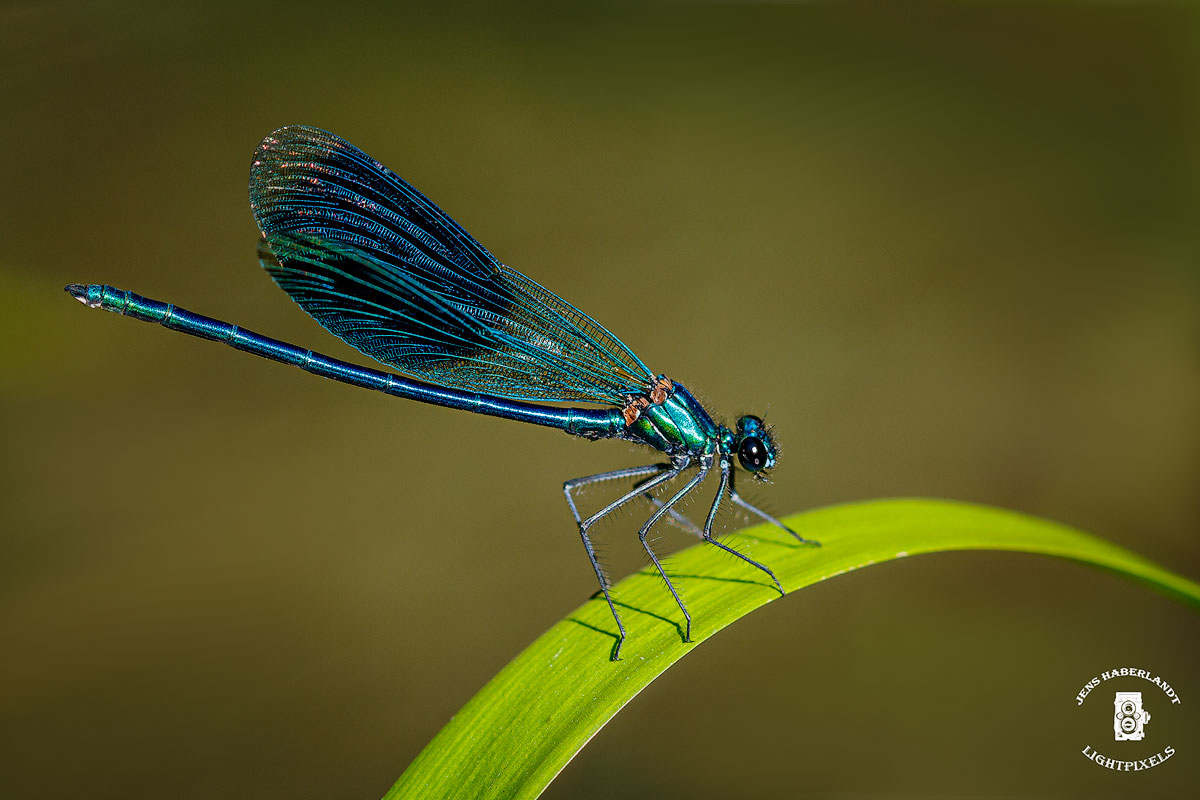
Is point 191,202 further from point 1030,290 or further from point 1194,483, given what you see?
point 1194,483

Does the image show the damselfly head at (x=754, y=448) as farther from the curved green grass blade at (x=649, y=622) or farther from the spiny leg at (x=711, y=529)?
the curved green grass blade at (x=649, y=622)

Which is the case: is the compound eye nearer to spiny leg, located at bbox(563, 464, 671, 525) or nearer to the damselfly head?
the damselfly head

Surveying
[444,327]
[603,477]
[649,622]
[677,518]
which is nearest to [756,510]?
[677,518]

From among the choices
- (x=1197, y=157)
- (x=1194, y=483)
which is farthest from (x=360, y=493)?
(x=1197, y=157)

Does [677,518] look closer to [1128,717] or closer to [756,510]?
[756,510]

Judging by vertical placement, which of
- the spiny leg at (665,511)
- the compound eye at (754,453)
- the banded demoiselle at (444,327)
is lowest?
the spiny leg at (665,511)

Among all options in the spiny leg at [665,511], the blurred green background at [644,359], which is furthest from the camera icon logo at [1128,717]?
the spiny leg at [665,511]
